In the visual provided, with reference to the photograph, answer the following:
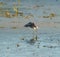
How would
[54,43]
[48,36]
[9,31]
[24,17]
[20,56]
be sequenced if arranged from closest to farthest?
[20,56] → [54,43] → [48,36] → [9,31] → [24,17]

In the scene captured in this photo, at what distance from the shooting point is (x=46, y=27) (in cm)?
1948

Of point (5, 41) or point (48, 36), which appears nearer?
point (5, 41)

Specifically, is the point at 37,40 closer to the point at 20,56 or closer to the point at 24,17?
the point at 20,56

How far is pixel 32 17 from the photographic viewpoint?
943 inches

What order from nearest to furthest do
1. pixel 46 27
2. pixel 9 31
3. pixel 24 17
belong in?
pixel 9 31
pixel 46 27
pixel 24 17

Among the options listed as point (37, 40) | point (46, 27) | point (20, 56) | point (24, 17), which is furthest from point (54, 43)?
point (24, 17)

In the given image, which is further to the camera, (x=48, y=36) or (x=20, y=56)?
(x=48, y=36)

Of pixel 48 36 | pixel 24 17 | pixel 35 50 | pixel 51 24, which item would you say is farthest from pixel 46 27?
pixel 35 50

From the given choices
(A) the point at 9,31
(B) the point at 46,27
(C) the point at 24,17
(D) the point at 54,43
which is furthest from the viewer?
(C) the point at 24,17

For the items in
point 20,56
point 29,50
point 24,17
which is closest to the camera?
point 20,56

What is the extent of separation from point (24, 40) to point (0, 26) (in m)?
4.42

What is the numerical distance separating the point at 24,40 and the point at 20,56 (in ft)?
10.5

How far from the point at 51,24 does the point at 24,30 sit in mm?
2363

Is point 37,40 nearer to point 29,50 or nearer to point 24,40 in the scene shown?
point 24,40
